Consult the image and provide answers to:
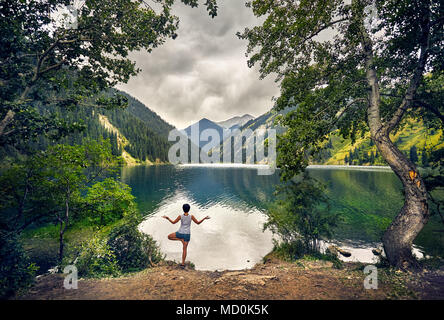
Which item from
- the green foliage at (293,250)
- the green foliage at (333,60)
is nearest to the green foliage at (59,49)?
the green foliage at (333,60)

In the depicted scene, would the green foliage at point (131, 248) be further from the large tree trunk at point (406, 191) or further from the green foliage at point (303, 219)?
the large tree trunk at point (406, 191)

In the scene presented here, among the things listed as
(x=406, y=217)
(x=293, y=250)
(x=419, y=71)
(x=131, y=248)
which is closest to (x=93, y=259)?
(x=131, y=248)

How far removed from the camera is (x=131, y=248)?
37.3 ft

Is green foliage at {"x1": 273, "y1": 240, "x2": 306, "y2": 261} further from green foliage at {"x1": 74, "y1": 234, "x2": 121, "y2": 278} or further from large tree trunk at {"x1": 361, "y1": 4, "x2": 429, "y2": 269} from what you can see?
green foliage at {"x1": 74, "y1": 234, "x2": 121, "y2": 278}

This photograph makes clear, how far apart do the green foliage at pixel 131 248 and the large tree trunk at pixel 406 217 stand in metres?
12.3

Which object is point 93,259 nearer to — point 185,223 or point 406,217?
point 185,223

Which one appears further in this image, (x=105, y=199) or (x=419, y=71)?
(x=105, y=199)

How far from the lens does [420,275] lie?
5.54 meters

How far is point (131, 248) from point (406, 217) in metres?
14.9

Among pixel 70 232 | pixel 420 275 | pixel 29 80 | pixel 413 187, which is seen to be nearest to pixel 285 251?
pixel 420 275

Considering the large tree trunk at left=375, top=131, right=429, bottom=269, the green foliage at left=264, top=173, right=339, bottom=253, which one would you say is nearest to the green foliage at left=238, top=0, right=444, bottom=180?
the large tree trunk at left=375, top=131, right=429, bottom=269

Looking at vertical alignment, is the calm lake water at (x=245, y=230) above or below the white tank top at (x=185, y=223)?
below

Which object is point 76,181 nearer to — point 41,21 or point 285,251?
point 41,21

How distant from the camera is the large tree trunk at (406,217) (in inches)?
241
